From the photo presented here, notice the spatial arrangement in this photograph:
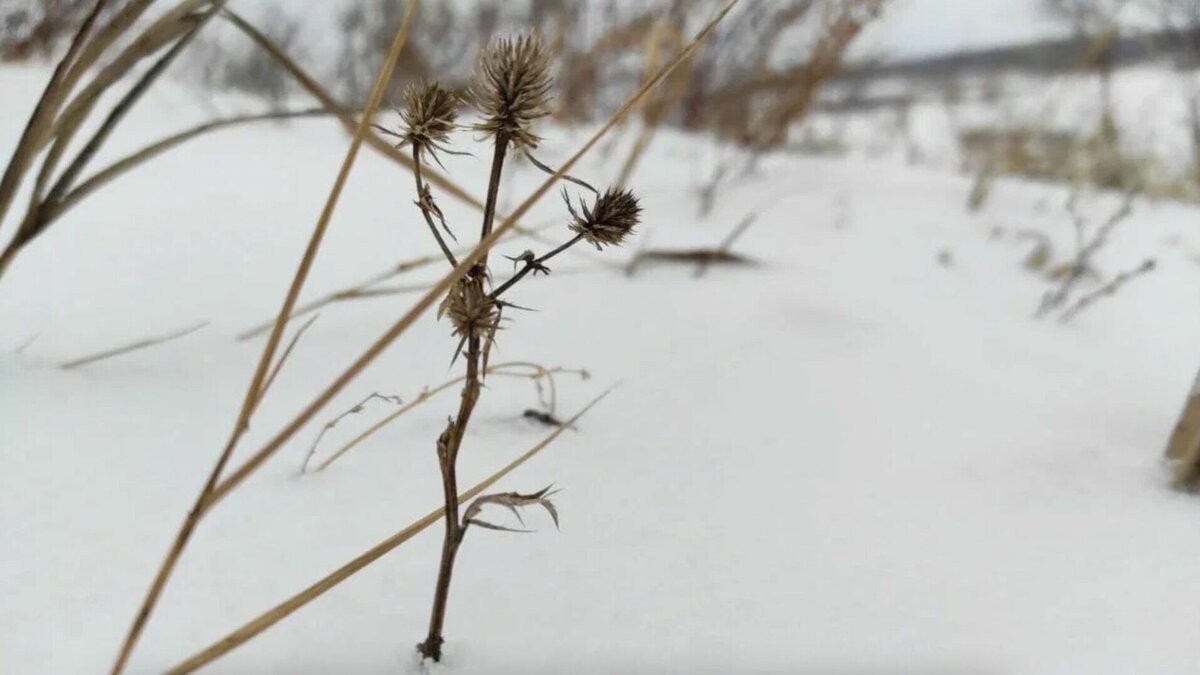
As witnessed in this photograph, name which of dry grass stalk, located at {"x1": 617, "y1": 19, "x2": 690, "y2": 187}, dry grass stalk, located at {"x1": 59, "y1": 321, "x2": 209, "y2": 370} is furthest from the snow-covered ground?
dry grass stalk, located at {"x1": 617, "y1": 19, "x2": 690, "y2": 187}

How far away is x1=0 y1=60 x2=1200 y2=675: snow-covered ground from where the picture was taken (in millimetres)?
446

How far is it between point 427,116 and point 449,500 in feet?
0.59

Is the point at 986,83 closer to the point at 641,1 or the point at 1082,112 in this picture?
the point at 1082,112

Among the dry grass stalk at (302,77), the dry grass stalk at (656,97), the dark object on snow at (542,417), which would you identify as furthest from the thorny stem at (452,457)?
the dry grass stalk at (656,97)

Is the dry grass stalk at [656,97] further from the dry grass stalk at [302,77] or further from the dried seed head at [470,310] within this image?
the dried seed head at [470,310]

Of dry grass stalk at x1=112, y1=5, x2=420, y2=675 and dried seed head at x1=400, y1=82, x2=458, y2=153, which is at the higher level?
dried seed head at x1=400, y1=82, x2=458, y2=153

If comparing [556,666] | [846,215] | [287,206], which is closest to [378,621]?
[556,666]

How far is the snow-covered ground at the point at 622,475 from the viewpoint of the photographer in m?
0.45

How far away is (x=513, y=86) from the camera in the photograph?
1.28ft

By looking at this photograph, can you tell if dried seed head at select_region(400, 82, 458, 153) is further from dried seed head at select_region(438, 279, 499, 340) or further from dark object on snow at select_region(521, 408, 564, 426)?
dark object on snow at select_region(521, 408, 564, 426)

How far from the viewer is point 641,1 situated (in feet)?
7.97

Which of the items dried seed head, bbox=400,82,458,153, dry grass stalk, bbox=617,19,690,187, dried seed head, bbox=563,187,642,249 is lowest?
dried seed head, bbox=563,187,642,249

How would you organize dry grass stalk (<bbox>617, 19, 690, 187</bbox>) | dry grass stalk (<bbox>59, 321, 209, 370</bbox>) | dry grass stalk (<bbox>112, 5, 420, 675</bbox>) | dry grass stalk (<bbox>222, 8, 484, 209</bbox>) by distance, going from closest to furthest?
dry grass stalk (<bbox>112, 5, 420, 675</bbox>) → dry grass stalk (<bbox>222, 8, 484, 209</bbox>) → dry grass stalk (<bbox>59, 321, 209, 370</bbox>) → dry grass stalk (<bbox>617, 19, 690, 187</bbox>)

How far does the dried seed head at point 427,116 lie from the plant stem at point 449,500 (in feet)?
0.23
